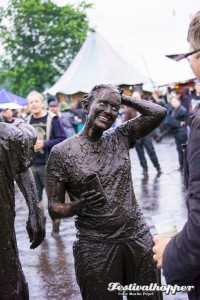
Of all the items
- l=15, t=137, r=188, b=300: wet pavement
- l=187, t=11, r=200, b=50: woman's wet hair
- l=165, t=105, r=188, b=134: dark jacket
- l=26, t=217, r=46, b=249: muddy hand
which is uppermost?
l=187, t=11, r=200, b=50: woman's wet hair

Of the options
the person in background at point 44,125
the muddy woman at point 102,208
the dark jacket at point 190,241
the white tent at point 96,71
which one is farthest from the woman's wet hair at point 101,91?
the white tent at point 96,71

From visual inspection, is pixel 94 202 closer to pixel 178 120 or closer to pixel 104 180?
pixel 104 180

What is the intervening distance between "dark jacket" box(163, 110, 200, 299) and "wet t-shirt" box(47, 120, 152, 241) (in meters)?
0.98

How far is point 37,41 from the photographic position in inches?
1401

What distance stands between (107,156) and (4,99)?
46.9 ft

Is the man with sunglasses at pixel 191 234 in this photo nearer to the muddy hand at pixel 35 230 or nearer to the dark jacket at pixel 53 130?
the muddy hand at pixel 35 230

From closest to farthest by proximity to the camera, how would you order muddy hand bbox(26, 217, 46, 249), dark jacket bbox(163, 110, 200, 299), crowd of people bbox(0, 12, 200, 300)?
dark jacket bbox(163, 110, 200, 299), crowd of people bbox(0, 12, 200, 300), muddy hand bbox(26, 217, 46, 249)

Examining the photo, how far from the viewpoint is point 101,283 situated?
2.89 m

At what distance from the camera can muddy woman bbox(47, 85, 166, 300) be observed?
2.90 m

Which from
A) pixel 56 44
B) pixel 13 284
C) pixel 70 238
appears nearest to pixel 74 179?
pixel 13 284

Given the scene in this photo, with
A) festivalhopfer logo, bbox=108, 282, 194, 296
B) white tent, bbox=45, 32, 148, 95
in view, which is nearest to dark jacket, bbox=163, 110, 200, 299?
festivalhopfer logo, bbox=108, 282, 194, 296

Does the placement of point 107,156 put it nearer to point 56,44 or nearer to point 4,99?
point 4,99

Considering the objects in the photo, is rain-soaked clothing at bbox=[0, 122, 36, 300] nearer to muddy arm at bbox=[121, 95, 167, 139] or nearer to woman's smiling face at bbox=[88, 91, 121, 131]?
woman's smiling face at bbox=[88, 91, 121, 131]

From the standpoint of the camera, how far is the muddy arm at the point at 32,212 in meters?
3.14
